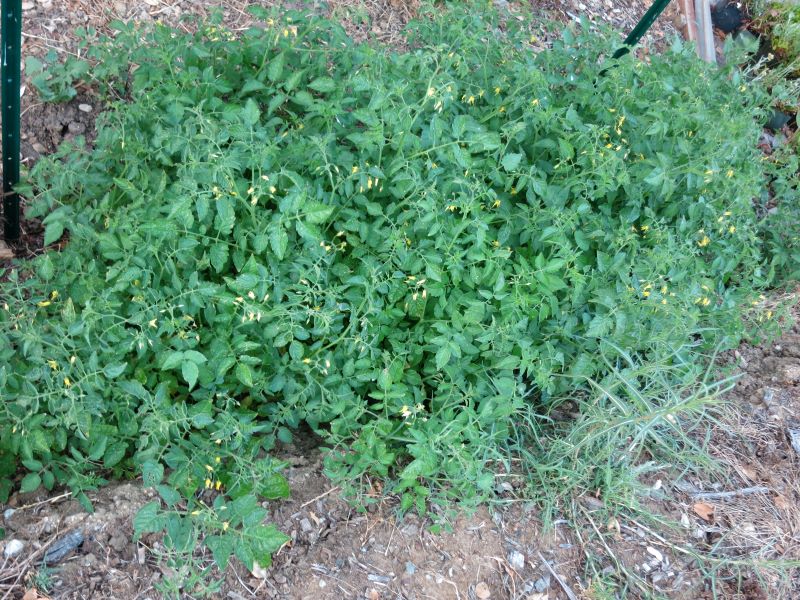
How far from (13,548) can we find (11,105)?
Answer: 160 centimetres

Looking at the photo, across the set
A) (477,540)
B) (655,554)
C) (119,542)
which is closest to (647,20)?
(655,554)

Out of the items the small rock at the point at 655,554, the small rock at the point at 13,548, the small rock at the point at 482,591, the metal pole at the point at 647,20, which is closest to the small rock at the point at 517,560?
the small rock at the point at 482,591

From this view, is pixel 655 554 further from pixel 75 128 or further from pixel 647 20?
pixel 75 128

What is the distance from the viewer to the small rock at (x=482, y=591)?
7.97 ft

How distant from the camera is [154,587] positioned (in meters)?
2.17

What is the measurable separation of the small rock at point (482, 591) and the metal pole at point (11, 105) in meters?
2.36

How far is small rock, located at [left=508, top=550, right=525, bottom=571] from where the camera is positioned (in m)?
2.53

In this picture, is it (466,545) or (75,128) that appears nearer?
(466,545)

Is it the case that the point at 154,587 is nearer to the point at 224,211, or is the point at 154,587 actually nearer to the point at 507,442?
the point at 224,211

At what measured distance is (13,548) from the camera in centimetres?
217

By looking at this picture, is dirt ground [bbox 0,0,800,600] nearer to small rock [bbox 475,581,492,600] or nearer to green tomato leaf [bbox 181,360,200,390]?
small rock [bbox 475,581,492,600]

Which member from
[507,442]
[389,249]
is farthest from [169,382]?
[507,442]

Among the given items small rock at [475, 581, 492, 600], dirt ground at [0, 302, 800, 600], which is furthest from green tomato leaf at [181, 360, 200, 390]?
small rock at [475, 581, 492, 600]

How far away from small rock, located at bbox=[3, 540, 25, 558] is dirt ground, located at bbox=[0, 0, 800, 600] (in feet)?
0.05
